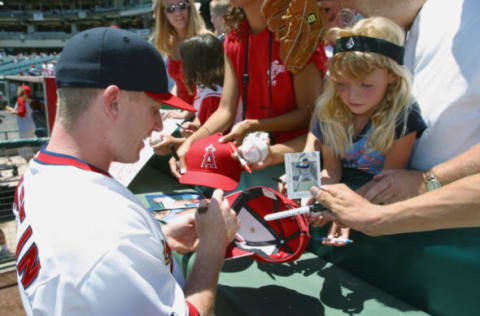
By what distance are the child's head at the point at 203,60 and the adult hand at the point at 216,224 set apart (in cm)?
144

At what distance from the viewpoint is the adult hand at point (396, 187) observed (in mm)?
1230

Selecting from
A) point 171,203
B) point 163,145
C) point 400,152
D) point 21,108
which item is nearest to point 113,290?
point 400,152

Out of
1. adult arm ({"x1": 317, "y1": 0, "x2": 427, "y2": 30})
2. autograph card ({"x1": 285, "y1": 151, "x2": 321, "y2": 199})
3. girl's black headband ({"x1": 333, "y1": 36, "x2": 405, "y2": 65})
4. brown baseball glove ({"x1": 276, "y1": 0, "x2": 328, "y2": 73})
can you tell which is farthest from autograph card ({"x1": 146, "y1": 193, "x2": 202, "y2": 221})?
adult arm ({"x1": 317, "y1": 0, "x2": 427, "y2": 30})

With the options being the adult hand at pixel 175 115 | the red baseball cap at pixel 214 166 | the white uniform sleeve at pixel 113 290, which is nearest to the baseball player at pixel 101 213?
the white uniform sleeve at pixel 113 290

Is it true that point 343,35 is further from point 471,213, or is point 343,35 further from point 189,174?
point 189,174

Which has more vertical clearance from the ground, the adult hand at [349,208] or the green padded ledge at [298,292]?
the adult hand at [349,208]

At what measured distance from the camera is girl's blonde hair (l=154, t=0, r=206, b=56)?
9.65 feet

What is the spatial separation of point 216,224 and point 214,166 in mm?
597

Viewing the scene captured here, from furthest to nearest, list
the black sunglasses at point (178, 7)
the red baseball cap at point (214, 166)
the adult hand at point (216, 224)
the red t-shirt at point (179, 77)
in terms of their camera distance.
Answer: the red t-shirt at point (179, 77), the black sunglasses at point (178, 7), the red baseball cap at point (214, 166), the adult hand at point (216, 224)

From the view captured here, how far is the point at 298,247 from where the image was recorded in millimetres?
1315

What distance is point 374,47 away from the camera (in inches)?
51.6

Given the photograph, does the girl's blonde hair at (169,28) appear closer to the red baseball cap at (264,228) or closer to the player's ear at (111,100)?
the red baseball cap at (264,228)

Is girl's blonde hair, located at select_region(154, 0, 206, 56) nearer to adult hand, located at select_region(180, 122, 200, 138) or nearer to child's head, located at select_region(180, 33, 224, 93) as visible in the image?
child's head, located at select_region(180, 33, 224, 93)

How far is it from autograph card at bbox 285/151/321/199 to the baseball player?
0.26 m
